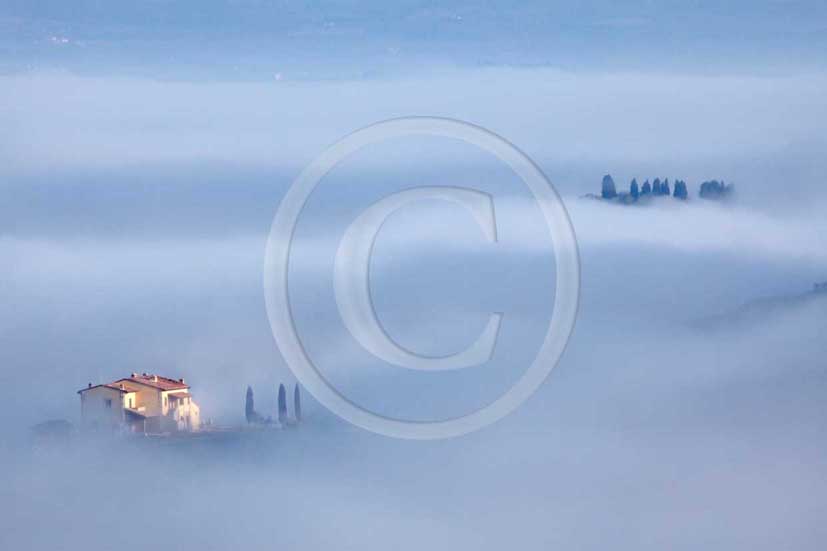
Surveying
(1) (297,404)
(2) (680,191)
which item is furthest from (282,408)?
(2) (680,191)

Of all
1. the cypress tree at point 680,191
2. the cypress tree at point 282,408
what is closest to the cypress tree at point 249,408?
the cypress tree at point 282,408

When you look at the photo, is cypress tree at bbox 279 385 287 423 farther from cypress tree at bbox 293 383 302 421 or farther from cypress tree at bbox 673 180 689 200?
cypress tree at bbox 673 180 689 200

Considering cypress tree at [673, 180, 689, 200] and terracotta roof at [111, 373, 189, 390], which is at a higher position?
cypress tree at [673, 180, 689, 200]

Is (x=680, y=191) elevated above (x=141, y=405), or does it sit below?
above

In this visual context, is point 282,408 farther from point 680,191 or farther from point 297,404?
point 680,191

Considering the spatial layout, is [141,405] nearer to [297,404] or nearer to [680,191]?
[297,404]

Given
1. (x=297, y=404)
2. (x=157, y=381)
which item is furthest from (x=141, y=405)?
(x=297, y=404)

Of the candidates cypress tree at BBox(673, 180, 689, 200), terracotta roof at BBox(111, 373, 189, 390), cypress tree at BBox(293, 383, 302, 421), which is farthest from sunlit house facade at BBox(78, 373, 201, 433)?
cypress tree at BBox(673, 180, 689, 200)

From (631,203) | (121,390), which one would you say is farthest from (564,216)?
(121,390)
